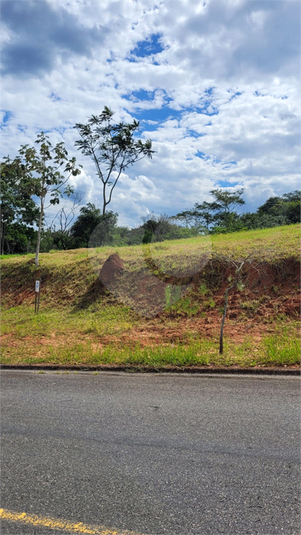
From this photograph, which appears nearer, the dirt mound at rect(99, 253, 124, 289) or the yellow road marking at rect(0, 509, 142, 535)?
the yellow road marking at rect(0, 509, 142, 535)

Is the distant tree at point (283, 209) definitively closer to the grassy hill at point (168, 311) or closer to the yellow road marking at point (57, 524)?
the grassy hill at point (168, 311)

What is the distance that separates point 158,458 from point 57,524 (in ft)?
3.37

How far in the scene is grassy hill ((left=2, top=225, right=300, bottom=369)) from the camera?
6.81 m

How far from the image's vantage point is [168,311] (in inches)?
392

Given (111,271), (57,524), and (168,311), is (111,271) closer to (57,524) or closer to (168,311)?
(168,311)

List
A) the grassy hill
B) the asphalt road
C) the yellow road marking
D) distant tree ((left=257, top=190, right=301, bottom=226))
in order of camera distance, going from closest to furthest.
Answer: the yellow road marking
the asphalt road
the grassy hill
distant tree ((left=257, top=190, right=301, bottom=226))

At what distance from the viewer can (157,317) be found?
9.91 metres

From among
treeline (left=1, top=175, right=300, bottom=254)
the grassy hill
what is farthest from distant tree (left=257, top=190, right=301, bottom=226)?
the grassy hill

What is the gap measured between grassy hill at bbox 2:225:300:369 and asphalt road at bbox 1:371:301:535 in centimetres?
142

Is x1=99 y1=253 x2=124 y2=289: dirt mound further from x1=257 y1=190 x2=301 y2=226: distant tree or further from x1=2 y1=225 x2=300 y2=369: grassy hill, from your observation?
x1=257 y1=190 x2=301 y2=226: distant tree

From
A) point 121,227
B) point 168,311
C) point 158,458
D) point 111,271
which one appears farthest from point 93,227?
point 158,458

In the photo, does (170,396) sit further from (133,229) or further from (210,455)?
(133,229)

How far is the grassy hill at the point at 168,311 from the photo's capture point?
6809mm

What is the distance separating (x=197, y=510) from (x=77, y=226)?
97.1ft
